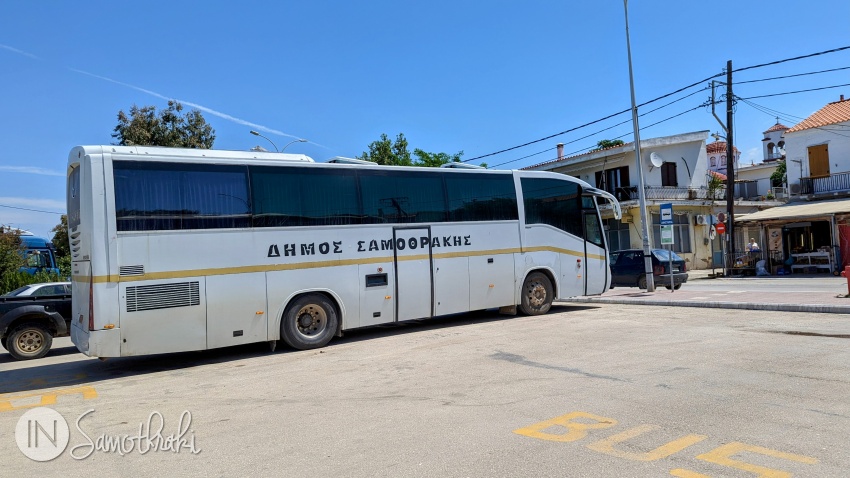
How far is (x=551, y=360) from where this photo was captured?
8969 millimetres

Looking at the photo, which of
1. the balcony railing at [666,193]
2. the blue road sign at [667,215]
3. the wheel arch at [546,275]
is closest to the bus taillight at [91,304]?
the wheel arch at [546,275]

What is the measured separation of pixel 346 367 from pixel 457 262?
452 centimetres

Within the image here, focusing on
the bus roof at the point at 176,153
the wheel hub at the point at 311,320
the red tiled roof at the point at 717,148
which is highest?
the red tiled roof at the point at 717,148

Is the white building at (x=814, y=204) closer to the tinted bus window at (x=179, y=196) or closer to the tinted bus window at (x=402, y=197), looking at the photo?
the tinted bus window at (x=402, y=197)

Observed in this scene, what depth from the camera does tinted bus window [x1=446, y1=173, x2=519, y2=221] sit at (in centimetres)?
1334

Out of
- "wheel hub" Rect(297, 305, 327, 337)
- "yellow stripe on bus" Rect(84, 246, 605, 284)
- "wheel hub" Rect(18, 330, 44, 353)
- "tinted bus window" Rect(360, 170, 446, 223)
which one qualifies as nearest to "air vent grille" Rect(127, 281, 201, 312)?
"yellow stripe on bus" Rect(84, 246, 605, 284)

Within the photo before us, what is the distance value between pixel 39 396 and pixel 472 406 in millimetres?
6261

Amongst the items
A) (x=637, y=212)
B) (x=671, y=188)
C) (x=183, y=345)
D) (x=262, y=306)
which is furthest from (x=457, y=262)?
(x=671, y=188)

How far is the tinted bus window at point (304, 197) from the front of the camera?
425 inches

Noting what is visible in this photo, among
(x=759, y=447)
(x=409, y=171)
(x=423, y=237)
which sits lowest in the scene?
(x=759, y=447)

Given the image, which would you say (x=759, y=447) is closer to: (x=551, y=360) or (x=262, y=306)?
(x=551, y=360)

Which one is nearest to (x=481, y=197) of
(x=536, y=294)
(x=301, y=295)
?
(x=536, y=294)

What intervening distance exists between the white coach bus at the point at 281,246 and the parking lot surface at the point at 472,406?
2.81 ft

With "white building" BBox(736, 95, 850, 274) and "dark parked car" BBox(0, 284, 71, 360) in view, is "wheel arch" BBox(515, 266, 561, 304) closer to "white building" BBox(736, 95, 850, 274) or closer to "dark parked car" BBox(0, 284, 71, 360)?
"dark parked car" BBox(0, 284, 71, 360)
